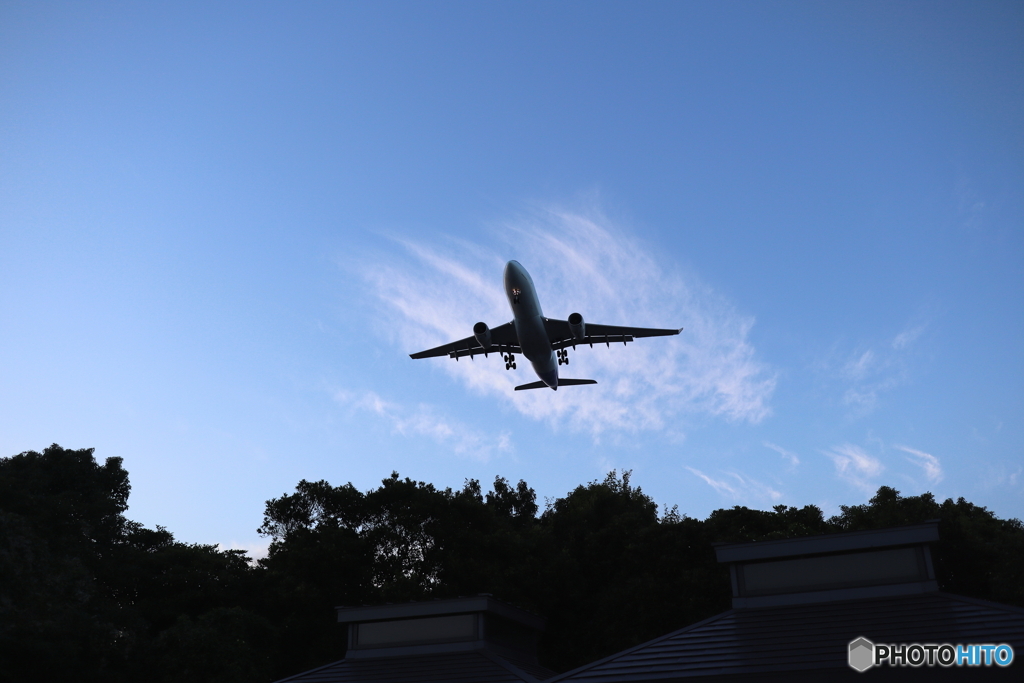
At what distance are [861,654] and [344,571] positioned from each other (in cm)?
A: 3640

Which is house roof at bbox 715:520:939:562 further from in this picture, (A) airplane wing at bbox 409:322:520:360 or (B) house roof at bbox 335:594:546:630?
(A) airplane wing at bbox 409:322:520:360

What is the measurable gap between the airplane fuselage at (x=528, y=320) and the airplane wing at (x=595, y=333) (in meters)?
1.09

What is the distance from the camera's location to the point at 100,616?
39062 mm

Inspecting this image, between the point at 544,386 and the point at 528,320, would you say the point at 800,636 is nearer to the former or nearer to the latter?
the point at 528,320

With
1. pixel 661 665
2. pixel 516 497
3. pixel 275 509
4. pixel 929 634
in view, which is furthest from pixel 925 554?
pixel 516 497

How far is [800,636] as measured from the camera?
17.3 metres

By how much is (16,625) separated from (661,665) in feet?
91.0

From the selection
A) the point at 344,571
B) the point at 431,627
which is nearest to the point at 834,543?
the point at 431,627

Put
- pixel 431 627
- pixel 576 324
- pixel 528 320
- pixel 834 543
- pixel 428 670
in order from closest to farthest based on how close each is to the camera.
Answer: pixel 834 543, pixel 428 670, pixel 431 627, pixel 528 320, pixel 576 324

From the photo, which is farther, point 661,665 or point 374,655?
point 374,655

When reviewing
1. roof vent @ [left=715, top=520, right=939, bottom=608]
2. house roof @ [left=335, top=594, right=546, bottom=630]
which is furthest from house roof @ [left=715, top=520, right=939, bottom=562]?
house roof @ [left=335, top=594, right=546, bottom=630]

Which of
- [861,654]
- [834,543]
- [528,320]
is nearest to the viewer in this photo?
[861,654]

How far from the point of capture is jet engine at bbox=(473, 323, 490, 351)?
116 ft

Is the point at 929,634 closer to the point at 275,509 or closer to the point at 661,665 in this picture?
the point at 661,665
